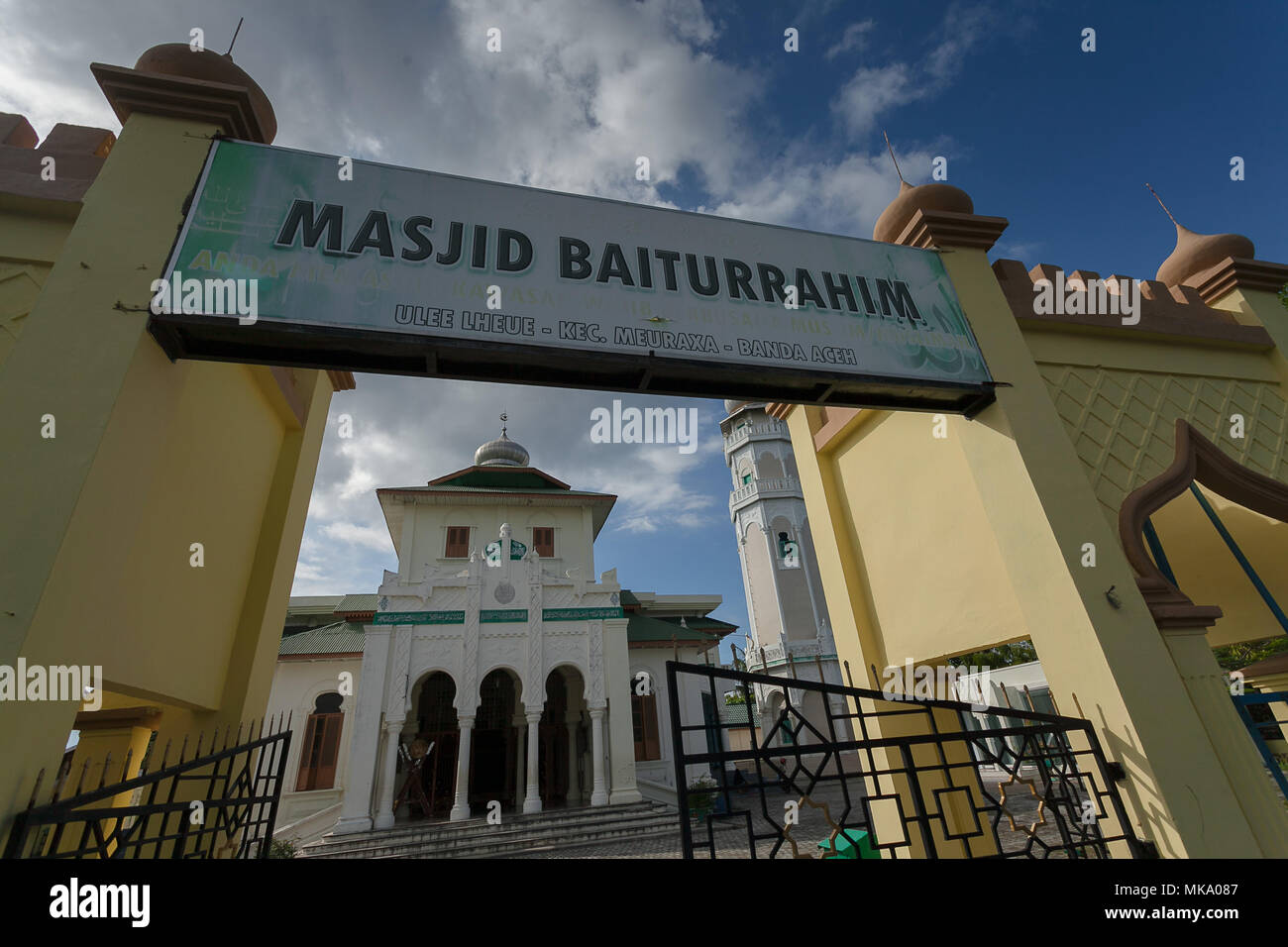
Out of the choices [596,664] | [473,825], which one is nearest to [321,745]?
[473,825]

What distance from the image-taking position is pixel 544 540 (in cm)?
1711

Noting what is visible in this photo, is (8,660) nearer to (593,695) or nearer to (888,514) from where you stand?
(888,514)

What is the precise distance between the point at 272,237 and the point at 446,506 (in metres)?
14.0

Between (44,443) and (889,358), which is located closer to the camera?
(44,443)

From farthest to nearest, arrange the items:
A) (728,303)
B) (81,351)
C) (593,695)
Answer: (593,695) < (728,303) < (81,351)

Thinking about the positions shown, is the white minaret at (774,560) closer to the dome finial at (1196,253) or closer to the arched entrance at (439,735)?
the arched entrance at (439,735)

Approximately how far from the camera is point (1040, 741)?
3385 mm

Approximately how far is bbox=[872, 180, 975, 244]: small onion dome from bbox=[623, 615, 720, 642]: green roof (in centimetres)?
1194

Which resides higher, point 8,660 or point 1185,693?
point 8,660

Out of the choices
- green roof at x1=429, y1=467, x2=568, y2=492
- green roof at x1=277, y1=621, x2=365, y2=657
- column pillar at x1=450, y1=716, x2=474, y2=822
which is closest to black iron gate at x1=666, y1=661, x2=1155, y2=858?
column pillar at x1=450, y1=716, x2=474, y2=822

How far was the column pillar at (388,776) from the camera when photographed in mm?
11680

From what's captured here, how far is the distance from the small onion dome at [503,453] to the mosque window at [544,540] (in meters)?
4.27

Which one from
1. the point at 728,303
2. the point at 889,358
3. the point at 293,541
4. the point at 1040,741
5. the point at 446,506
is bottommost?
the point at 1040,741
